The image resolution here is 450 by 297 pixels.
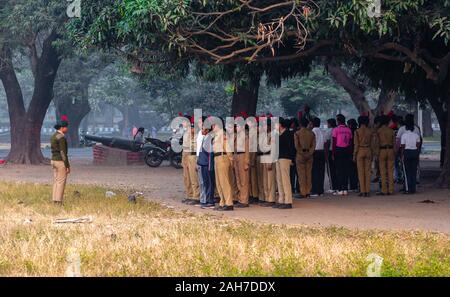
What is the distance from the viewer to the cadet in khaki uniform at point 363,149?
20.0m

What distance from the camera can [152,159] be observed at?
31.7 metres

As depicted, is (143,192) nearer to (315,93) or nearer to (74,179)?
(74,179)

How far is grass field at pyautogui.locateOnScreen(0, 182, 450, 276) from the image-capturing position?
1040cm

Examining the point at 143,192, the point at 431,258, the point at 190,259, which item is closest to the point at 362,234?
the point at 431,258

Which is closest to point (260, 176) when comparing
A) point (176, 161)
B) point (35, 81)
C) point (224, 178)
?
point (224, 178)

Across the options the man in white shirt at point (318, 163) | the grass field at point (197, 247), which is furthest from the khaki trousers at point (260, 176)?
the grass field at point (197, 247)

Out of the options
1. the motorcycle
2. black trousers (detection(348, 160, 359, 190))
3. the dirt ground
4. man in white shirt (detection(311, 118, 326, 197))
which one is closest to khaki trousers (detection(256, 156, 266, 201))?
the dirt ground

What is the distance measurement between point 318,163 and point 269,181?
2.79 meters

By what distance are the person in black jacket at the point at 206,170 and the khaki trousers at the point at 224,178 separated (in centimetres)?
30

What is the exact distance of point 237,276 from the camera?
991 cm

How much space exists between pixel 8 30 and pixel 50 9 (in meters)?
2.71

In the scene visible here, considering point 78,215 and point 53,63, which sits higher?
point 53,63

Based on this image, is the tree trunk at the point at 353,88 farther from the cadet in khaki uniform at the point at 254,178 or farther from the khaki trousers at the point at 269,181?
the khaki trousers at the point at 269,181

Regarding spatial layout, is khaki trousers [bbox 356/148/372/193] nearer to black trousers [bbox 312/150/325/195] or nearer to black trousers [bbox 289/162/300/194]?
black trousers [bbox 312/150/325/195]
